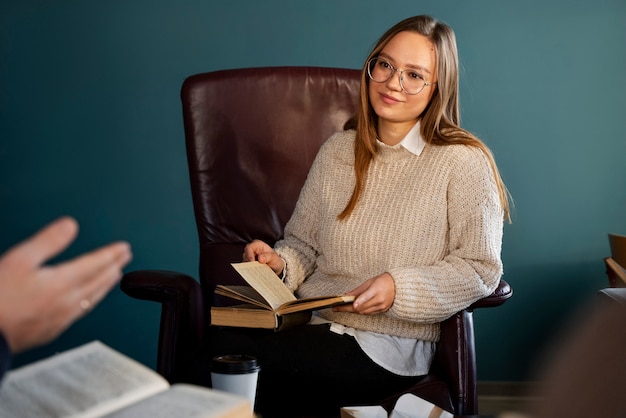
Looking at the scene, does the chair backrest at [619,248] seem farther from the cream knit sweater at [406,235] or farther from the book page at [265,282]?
the book page at [265,282]

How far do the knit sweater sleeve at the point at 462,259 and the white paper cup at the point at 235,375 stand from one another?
64 cm

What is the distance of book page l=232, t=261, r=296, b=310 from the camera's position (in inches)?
72.5

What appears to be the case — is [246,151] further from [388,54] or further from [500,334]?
[500,334]

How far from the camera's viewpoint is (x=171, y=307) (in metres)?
2.03

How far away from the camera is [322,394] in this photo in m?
1.90

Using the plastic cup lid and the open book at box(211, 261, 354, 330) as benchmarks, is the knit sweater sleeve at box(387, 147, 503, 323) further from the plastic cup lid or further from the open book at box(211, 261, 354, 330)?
the plastic cup lid

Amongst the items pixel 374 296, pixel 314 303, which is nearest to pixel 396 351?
pixel 374 296

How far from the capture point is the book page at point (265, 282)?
1842 millimetres

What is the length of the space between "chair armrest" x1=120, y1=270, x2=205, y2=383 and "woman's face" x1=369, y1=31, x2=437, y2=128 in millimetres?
642

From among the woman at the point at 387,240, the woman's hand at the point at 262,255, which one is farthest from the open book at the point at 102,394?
the woman's hand at the point at 262,255

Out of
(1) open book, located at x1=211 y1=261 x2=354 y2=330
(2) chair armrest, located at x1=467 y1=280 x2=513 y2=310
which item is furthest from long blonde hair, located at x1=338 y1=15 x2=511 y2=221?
(1) open book, located at x1=211 y1=261 x2=354 y2=330

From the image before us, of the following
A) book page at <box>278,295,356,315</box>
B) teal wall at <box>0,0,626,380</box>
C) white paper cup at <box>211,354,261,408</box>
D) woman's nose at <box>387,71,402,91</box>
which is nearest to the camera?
white paper cup at <box>211,354,261,408</box>

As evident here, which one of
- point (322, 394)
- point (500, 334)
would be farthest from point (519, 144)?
point (322, 394)

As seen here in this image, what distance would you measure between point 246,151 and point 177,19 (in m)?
0.79
